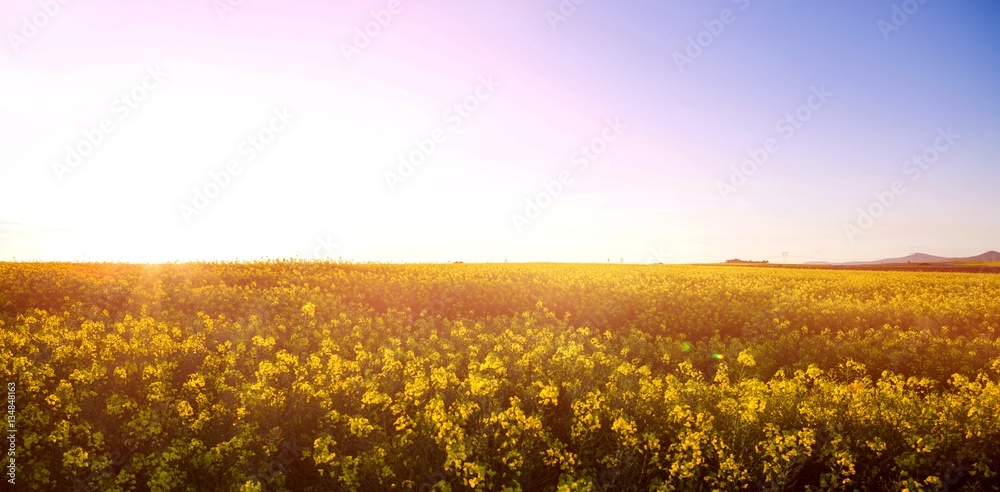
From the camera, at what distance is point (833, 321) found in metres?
14.8

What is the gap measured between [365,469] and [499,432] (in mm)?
1403

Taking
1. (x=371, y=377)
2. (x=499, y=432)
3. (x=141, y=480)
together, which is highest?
(x=371, y=377)

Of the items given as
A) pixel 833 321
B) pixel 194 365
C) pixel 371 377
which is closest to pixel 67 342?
pixel 194 365

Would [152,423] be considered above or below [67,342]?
below

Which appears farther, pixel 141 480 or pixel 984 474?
pixel 141 480

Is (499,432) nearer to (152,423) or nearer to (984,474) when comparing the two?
(152,423)

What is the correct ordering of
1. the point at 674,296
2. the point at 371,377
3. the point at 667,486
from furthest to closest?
the point at 674,296 < the point at 371,377 < the point at 667,486

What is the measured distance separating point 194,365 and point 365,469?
462 cm

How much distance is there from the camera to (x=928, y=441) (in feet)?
16.8

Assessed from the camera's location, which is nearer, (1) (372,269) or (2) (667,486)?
(2) (667,486)

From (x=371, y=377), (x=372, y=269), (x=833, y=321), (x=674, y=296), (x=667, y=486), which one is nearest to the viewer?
(x=667, y=486)

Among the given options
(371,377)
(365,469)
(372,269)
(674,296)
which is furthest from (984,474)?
(372,269)

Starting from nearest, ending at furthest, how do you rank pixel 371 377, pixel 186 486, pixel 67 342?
pixel 186 486, pixel 371 377, pixel 67 342

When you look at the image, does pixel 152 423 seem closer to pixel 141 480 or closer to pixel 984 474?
pixel 141 480
